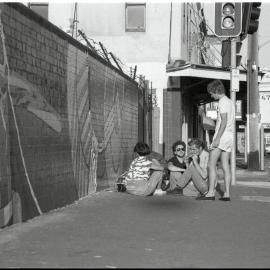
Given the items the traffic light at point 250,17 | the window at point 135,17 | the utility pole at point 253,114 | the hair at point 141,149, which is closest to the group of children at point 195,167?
the hair at point 141,149

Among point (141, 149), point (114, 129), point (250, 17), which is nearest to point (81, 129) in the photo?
point (141, 149)

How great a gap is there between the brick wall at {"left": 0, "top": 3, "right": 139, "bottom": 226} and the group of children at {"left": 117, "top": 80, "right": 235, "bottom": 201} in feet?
2.59

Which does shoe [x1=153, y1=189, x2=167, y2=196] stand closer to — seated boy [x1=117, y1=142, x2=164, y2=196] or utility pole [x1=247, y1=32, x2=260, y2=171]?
seated boy [x1=117, y1=142, x2=164, y2=196]

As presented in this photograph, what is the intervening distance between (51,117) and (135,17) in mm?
14647

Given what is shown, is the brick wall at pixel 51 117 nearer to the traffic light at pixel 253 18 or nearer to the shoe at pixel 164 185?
the shoe at pixel 164 185

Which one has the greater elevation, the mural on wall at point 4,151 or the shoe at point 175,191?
the mural on wall at point 4,151

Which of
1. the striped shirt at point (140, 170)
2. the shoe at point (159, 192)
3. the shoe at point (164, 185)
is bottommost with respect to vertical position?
the shoe at point (159, 192)

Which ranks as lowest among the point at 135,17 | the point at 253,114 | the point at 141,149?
the point at 141,149

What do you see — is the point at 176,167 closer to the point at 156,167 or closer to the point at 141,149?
the point at 156,167

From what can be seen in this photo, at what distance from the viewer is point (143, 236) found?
612 centimetres

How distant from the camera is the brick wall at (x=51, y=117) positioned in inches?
260

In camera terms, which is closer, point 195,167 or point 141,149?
point 195,167

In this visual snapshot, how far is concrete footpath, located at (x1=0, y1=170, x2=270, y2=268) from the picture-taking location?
4965mm

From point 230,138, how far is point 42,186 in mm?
3279
